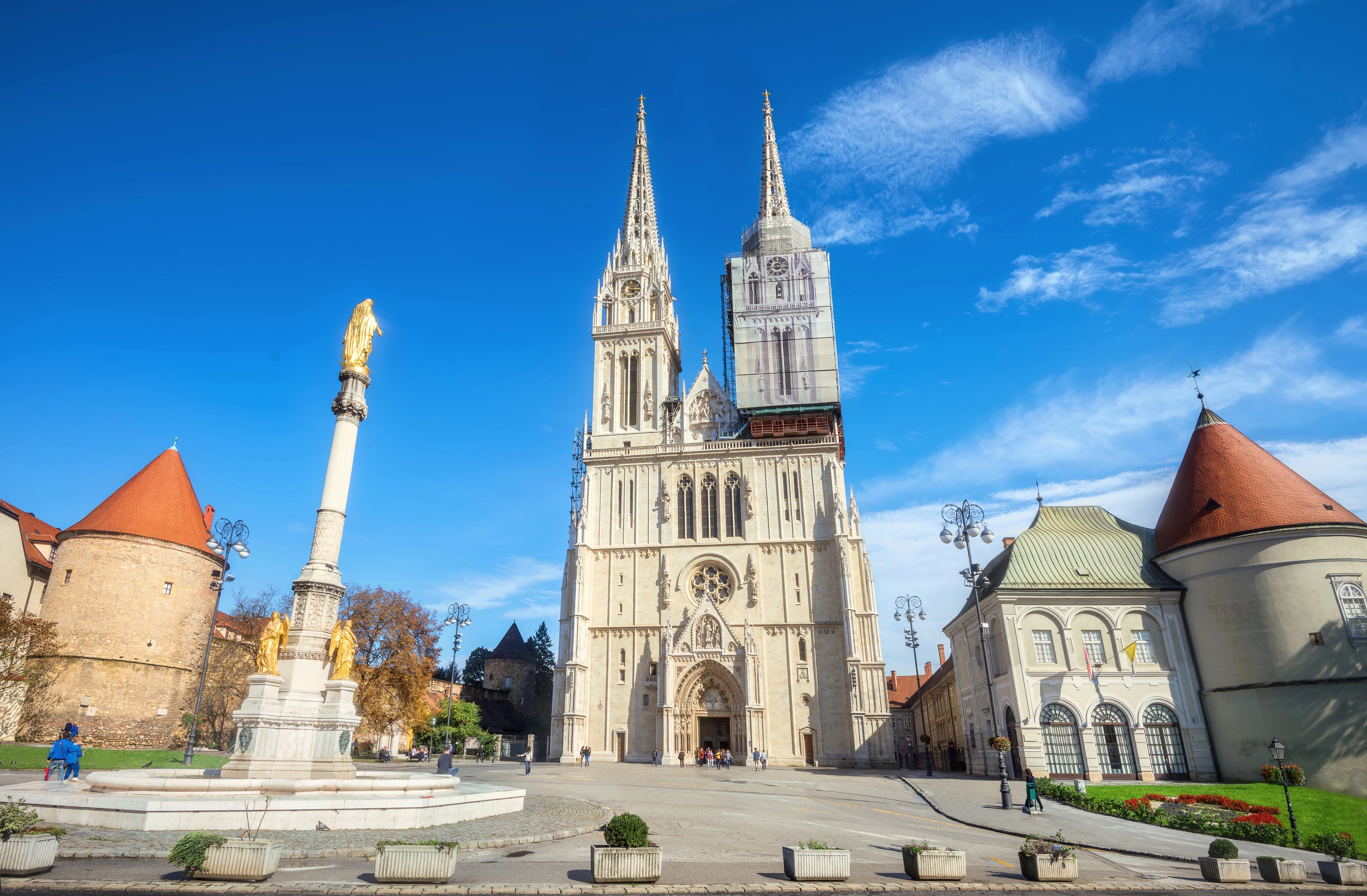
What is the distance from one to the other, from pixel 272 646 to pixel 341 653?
1.43 m

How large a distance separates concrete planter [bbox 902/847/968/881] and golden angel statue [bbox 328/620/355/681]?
41.5 feet

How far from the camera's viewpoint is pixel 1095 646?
1172 inches

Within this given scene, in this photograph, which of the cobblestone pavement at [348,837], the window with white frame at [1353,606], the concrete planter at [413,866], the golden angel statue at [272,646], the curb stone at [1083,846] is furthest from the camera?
the window with white frame at [1353,606]

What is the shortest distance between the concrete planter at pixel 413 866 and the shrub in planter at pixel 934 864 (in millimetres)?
6338

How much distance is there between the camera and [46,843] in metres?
8.84

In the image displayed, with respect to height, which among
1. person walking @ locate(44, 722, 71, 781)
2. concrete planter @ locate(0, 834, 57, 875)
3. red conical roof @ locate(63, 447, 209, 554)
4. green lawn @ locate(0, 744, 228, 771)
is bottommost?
concrete planter @ locate(0, 834, 57, 875)

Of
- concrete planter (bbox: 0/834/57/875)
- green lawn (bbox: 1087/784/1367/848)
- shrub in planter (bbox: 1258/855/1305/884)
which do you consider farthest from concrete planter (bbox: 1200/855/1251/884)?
concrete planter (bbox: 0/834/57/875)

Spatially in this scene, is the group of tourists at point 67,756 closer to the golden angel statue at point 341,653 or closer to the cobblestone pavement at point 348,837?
the golden angel statue at point 341,653

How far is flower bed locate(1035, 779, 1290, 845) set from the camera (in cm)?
1602

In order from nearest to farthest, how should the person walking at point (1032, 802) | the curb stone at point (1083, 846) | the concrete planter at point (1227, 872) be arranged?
the concrete planter at point (1227, 872) → the curb stone at point (1083, 846) → the person walking at point (1032, 802)

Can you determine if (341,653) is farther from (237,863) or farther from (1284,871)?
(1284,871)

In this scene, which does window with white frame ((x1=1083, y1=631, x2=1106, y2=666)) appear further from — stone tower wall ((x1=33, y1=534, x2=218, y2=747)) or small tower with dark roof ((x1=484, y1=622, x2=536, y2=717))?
small tower with dark roof ((x1=484, y1=622, x2=536, y2=717))

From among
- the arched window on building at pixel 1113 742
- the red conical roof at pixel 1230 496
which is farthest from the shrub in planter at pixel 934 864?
the red conical roof at pixel 1230 496

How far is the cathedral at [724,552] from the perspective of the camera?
40656 mm
